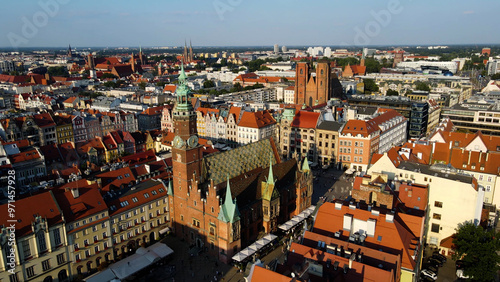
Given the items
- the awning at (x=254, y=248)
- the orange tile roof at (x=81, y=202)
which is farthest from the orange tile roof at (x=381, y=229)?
the orange tile roof at (x=81, y=202)

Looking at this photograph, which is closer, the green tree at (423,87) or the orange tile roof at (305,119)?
the orange tile roof at (305,119)

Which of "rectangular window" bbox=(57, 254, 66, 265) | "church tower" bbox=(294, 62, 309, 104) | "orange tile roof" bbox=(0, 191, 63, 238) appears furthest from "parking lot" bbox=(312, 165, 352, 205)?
"church tower" bbox=(294, 62, 309, 104)

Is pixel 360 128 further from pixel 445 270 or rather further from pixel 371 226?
pixel 371 226

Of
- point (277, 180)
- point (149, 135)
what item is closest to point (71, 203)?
point (277, 180)

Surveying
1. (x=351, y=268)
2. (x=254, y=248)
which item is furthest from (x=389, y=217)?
(x=254, y=248)

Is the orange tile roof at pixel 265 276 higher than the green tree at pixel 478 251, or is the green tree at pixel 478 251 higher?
the orange tile roof at pixel 265 276

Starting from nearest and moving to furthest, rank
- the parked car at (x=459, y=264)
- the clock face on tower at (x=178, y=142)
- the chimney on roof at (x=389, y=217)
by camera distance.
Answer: the chimney on roof at (x=389, y=217)
the parked car at (x=459, y=264)
the clock face on tower at (x=178, y=142)

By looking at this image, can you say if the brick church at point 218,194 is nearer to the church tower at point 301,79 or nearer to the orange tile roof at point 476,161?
the orange tile roof at point 476,161

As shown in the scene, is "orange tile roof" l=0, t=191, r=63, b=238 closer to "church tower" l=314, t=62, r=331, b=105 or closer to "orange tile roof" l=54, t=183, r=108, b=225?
"orange tile roof" l=54, t=183, r=108, b=225
